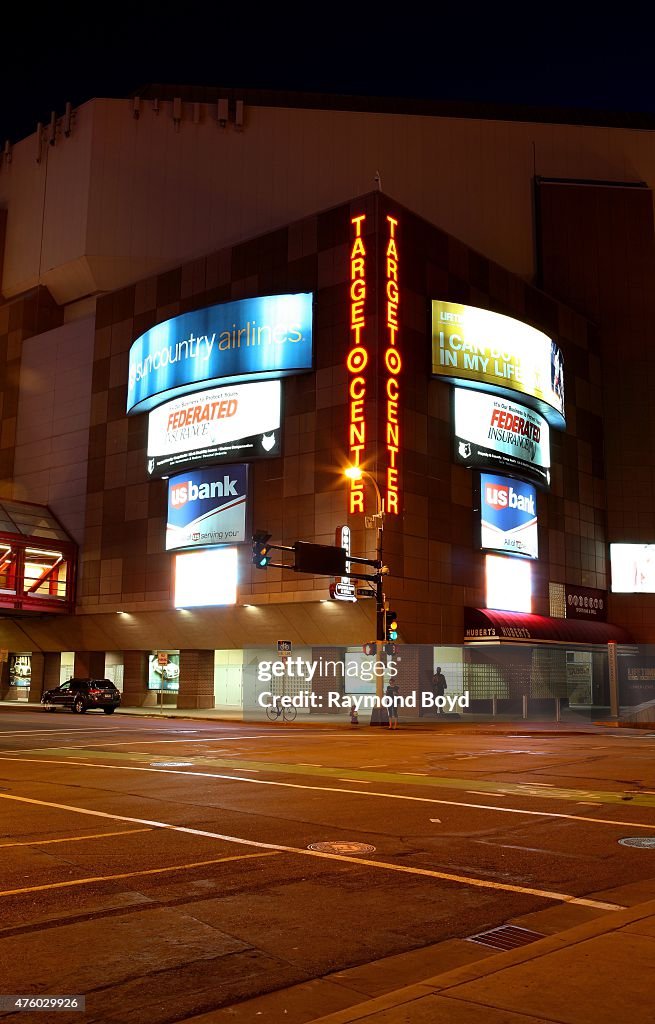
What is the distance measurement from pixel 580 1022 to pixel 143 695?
167 ft

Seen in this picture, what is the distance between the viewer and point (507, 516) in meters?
50.1

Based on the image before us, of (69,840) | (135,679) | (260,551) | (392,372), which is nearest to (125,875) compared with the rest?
(69,840)

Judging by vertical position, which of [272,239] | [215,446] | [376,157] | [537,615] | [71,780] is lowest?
[71,780]

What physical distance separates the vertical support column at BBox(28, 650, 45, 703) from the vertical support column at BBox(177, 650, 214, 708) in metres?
13.6

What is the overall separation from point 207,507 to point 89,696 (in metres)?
11.3

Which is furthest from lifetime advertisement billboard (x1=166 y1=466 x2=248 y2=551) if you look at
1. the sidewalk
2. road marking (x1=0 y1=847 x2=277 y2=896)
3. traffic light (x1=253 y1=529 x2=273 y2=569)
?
road marking (x1=0 y1=847 x2=277 y2=896)

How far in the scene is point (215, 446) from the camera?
4831cm

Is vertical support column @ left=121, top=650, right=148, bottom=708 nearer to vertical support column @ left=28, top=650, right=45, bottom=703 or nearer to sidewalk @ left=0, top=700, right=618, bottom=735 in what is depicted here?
sidewalk @ left=0, top=700, right=618, bottom=735

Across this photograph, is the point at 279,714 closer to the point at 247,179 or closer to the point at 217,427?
the point at 217,427

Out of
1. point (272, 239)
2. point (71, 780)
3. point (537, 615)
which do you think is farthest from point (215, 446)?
point (71, 780)

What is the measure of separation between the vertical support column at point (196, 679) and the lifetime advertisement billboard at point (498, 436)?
17.9 metres

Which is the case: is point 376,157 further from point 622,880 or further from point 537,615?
point 622,880

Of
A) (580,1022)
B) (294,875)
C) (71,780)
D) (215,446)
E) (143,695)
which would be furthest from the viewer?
(143,695)

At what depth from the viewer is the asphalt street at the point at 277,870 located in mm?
6191
